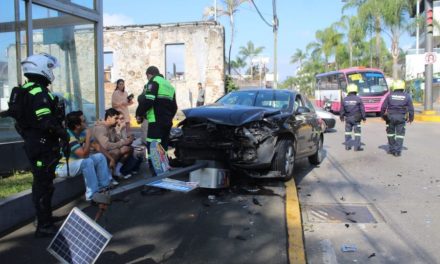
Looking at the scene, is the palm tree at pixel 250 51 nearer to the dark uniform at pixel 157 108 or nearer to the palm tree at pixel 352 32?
the palm tree at pixel 352 32

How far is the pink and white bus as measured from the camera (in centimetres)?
2483

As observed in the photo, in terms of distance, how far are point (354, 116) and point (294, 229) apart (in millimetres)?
7264

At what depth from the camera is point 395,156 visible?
11.1m

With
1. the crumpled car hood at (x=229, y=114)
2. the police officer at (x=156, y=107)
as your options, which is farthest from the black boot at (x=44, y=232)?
the crumpled car hood at (x=229, y=114)

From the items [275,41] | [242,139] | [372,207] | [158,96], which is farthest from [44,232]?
[275,41]

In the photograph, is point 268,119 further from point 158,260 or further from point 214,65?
point 214,65

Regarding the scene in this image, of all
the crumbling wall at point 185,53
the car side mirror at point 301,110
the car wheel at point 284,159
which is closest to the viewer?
the car wheel at point 284,159

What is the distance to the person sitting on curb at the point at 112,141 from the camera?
7090 millimetres

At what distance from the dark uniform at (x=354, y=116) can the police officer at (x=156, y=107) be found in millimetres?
6367

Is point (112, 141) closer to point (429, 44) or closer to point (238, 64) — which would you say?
point (429, 44)

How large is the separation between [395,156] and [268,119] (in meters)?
5.22

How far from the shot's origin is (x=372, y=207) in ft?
21.7

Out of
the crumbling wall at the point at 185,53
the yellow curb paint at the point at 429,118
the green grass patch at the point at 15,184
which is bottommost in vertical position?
the green grass patch at the point at 15,184

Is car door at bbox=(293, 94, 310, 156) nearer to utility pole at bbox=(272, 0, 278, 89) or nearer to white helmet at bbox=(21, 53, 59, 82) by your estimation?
white helmet at bbox=(21, 53, 59, 82)
